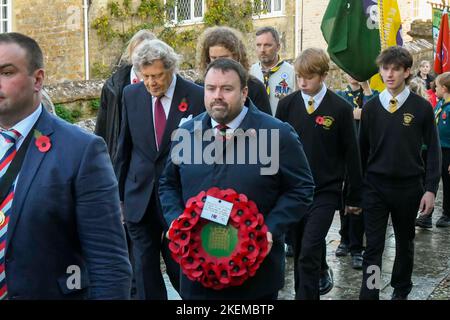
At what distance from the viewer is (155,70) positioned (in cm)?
622

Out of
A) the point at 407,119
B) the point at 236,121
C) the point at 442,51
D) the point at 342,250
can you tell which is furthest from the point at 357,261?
the point at 442,51

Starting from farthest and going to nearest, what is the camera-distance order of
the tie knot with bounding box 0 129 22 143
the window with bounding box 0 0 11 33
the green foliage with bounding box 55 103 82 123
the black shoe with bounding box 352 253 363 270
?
the window with bounding box 0 0 11 33
the green foliage with bounding box 55 103 82 123
the black shoe with bounding box 352 253 363 270
the tie knot with bounding box 0 129 22 143

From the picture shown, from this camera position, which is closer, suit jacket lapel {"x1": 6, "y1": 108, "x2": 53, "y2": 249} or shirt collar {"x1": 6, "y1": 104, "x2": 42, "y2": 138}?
suit jacket lapel {"x1": 6, "y1": 108, "x2": 53, "y2": 249}

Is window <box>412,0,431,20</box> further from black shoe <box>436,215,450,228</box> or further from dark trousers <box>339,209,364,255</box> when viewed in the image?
dark trousers <box>339,209,364,255</box>

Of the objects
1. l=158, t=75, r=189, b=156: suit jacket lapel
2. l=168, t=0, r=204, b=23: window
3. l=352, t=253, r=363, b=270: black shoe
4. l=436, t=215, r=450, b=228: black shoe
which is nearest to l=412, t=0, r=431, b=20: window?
l=168, t=0, r=204, b=23: window

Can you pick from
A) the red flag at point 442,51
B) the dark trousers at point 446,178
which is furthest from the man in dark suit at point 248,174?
the red flag at point 442,51

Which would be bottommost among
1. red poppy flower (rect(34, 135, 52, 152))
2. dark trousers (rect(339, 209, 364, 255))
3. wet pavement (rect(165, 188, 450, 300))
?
wet pavement (rect(165, 188, 450, 300))

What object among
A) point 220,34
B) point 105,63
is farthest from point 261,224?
point 105,63

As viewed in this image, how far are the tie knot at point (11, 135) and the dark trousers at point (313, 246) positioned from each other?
3.47m

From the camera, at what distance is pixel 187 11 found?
2300cm

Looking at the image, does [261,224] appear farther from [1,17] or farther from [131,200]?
[1,17]

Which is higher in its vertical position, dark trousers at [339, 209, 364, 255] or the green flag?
the green flag

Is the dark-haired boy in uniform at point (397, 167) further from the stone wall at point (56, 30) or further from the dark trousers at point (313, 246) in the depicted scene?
the stone wall at point (56, 30)

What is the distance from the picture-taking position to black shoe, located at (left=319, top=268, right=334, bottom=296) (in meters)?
7.50
